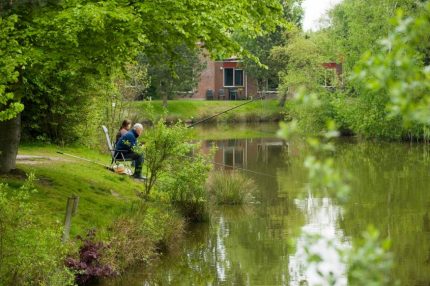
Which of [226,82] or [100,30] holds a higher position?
[226,82]

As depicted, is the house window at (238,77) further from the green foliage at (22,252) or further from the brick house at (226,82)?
the green foliage at (22,252)

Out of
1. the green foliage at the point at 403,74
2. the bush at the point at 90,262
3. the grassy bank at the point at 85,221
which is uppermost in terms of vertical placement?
the green foliage at the point at 403,74

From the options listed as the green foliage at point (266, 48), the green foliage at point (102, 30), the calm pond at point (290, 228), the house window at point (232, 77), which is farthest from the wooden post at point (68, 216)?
the house window at point (232, 77)

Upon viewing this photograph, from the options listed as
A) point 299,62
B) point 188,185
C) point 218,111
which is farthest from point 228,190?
point 218,111

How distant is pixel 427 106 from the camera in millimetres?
3779

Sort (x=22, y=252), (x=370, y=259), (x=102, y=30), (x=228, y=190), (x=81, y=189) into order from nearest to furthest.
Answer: (x=370, y=259) → (x=22, y=252) → (x=102, y=30) → (x=81, y=189) → (x=228, y=190)

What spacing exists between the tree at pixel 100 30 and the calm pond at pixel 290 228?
13.4 feet

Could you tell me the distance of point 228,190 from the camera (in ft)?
67.6

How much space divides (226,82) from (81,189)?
5746 centimetres

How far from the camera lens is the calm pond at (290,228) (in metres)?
13.3

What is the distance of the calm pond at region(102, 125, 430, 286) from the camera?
13312mm

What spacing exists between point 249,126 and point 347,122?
14716 millimetres

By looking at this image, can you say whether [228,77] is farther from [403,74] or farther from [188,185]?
[403,74]

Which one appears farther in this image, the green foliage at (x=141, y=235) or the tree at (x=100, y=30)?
the tree at (x=100, y=30)
